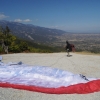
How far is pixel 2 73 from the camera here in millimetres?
9789

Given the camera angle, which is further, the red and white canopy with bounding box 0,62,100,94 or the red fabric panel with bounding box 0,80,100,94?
the red and white canopy with bounding box 0,62,100,94

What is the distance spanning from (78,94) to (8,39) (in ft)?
96.1

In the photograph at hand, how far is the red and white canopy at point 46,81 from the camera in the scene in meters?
7.70

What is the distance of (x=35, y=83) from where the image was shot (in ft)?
27.9

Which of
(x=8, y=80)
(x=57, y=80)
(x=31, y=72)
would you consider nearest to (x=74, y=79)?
(x=57, y=80)

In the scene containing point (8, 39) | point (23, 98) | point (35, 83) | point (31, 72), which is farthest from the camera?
point (8, 39)

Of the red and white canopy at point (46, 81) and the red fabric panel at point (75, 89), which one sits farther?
the red and white canopy at point (46, 81)

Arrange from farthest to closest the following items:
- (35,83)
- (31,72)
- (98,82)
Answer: (31,72) → (35,83) → (98,82)

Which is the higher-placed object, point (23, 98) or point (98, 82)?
point (98, 82)

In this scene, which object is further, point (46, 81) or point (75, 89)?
point (46, 81)

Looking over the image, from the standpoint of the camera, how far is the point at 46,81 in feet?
28.6

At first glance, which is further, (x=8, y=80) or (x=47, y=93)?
(x=8, y=80)

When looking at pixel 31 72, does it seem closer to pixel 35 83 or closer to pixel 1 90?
pixel 35 83

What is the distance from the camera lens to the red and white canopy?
770 cm
